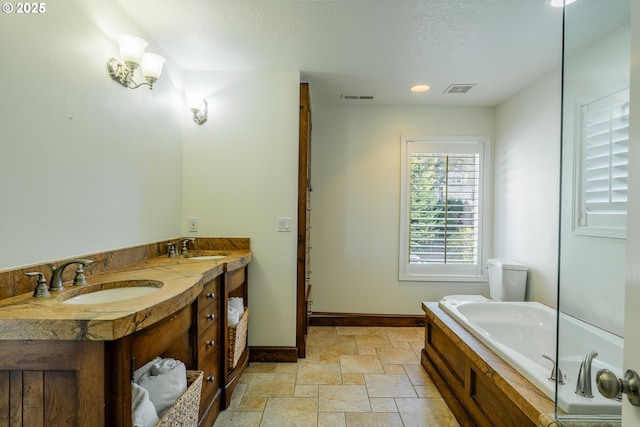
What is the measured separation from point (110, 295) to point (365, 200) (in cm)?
253

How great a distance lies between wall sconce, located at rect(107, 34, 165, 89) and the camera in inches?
65.8

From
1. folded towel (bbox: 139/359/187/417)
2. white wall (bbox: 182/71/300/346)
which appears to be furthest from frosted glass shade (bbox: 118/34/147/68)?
folded towel (bbox: 139/359/187/417)

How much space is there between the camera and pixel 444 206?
338 centimetres

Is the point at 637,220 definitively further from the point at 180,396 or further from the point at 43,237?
the point at 43,237

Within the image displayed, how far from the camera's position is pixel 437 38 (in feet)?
6.86

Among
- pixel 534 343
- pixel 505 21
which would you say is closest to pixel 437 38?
pixel 505 21

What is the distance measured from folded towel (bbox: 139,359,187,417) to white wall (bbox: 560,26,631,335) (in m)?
1.56

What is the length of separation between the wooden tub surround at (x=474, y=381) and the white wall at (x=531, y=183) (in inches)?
41.8

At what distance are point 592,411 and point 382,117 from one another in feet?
9.69

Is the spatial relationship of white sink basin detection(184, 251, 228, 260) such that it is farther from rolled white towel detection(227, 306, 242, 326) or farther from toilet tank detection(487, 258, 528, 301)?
toilet tank detection(487, 258, 528, 301)

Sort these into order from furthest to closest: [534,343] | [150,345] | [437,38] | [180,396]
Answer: [534,343]
[437,38]
[180,396]
[150,345]

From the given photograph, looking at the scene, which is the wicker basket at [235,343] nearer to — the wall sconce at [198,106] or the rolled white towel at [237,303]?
the rolled white towel at [237,303]

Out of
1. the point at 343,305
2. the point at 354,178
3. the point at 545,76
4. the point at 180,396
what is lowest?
the point at 343,305

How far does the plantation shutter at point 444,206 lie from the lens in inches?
133
